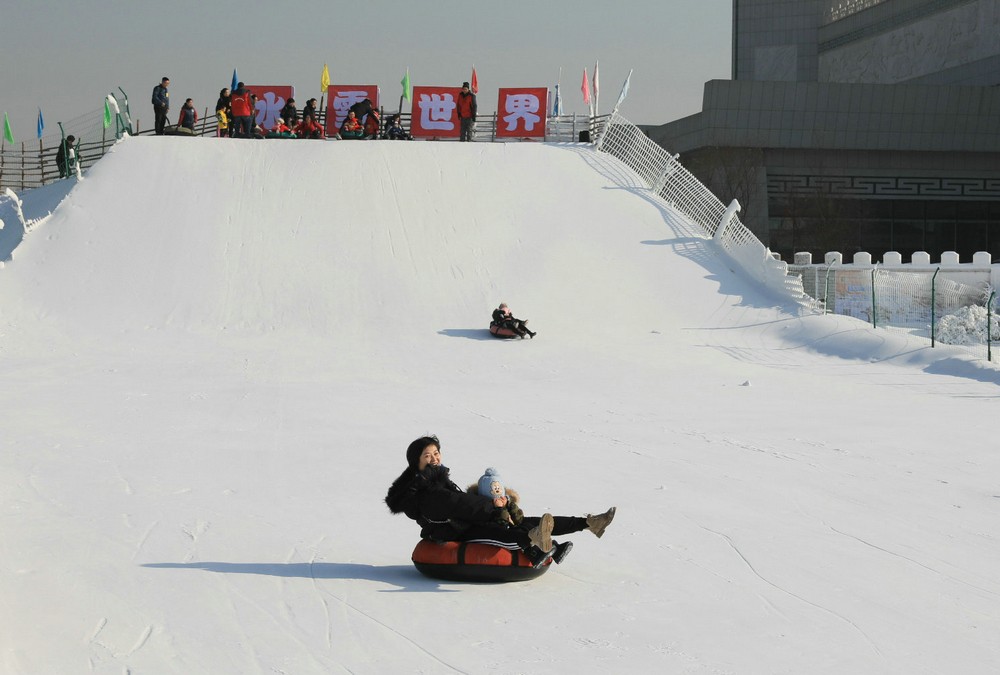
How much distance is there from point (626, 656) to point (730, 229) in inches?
857

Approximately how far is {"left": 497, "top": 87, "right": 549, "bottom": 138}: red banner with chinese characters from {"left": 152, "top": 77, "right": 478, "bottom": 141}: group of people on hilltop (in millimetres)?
Answer: 822

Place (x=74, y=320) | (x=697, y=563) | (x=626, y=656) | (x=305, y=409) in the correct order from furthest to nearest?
(x=74, y=320), (x=305, y=409), (x=697, y=563), (x=626, y=656)

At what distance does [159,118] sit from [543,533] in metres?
25.5

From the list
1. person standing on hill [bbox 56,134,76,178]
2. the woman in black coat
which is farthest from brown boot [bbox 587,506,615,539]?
person standing on hill [bbox 56,134,76,178]

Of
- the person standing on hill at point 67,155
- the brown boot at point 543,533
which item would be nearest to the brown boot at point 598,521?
the brown boot at point 543,533

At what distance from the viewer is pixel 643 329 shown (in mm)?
22812

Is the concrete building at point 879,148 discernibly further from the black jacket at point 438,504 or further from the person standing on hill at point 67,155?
the black jacket at point 438,504

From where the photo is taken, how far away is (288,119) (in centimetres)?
3089

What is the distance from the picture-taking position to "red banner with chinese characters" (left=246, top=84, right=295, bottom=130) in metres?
31.3

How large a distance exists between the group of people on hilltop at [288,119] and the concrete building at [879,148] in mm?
25112

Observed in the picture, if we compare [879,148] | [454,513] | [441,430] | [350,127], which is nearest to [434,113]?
[350,127]

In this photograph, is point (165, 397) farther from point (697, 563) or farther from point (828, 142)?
point (828, 142)

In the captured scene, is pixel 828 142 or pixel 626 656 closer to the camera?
pixel 626 656

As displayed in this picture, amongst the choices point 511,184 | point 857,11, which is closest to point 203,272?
point 511,184
